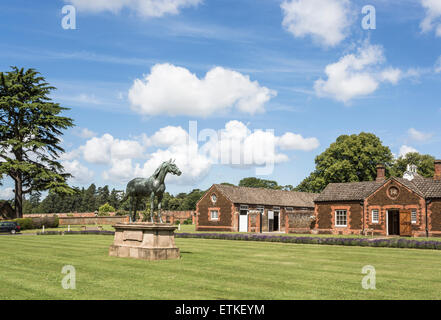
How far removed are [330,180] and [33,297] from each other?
59.2m

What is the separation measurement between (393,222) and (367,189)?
177 inches

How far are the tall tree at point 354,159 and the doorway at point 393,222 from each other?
2154 centimetres

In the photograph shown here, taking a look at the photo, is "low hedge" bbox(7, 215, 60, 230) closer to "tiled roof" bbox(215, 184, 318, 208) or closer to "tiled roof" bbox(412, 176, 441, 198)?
"tiled roof" bbox(215, 184, 318, 208)

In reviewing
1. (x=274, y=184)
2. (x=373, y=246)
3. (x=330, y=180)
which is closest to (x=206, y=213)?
(x=330, y=180)

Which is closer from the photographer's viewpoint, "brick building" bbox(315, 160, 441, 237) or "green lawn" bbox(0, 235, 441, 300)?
"green lawn" bbox(0, 235, 441, 300)

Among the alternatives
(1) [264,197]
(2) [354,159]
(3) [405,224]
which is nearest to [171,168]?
(3) [405,224]

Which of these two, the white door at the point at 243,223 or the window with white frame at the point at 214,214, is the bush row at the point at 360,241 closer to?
the white door at the point at 243,223

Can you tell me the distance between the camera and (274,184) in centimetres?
13300

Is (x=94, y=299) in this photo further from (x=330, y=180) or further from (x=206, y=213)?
(x=330, y=180)

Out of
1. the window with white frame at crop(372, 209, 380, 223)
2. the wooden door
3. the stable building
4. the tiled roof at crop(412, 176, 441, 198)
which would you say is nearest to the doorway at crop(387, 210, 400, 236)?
the window with white frame at crop(372, 209, 380, 223)

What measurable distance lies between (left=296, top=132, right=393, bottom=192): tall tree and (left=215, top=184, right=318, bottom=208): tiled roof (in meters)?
5.10

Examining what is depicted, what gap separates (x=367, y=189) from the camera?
4347 centimetres

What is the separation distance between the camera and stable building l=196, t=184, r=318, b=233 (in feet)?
165

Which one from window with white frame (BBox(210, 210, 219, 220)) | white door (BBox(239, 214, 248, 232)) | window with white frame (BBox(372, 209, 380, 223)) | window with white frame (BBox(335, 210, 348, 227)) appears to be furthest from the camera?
window with white frame (BBox(210, 210, 219, 220))
